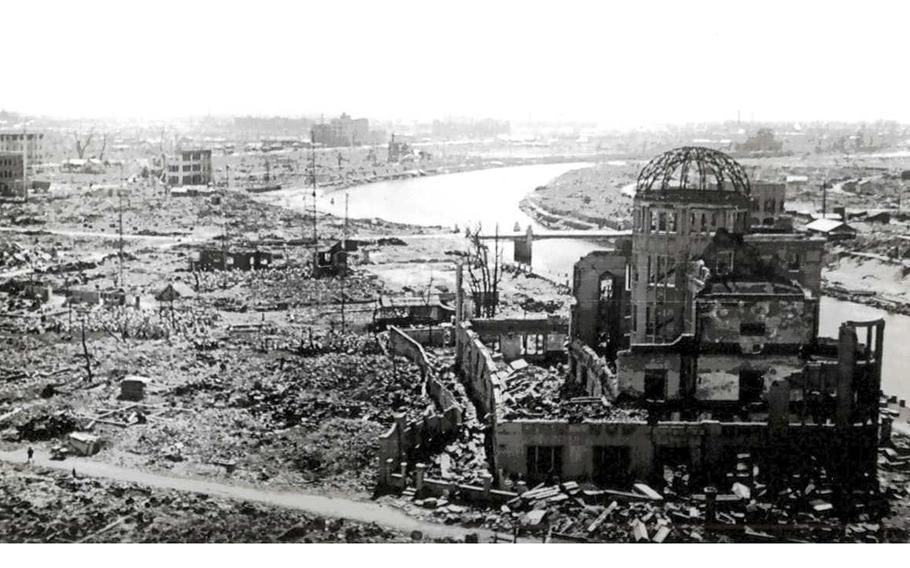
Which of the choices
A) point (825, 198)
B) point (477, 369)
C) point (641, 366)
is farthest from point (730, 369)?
point (825, 198)

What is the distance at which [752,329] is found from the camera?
69.2 ft

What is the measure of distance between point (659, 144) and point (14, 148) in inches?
1052

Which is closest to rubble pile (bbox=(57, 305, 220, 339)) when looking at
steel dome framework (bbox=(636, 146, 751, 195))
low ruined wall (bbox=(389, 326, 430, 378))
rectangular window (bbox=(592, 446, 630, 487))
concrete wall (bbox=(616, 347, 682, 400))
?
low ruined wall (bbox=(389, 326, 430, 378))

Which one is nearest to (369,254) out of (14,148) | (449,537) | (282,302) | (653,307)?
(282,302)

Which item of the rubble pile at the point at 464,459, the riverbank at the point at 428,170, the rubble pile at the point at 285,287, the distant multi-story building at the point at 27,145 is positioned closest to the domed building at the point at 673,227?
the rubble pile at the point at 464,459

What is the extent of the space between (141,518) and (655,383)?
35.8ft

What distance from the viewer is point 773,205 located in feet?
112

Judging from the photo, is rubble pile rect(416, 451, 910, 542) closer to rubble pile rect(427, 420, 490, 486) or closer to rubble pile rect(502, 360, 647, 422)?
rubble pile rect(427, 420, 490, 486)

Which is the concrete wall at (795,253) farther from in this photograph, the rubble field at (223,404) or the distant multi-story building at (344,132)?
the distant multi-story building at (344,132)

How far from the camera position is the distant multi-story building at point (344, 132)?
9175 centimetres

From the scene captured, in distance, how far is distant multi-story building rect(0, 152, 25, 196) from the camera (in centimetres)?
4166

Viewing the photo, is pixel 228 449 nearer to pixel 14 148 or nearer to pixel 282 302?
pixel 282 302

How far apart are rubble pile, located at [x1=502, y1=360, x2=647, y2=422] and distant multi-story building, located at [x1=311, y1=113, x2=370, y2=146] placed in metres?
65.1

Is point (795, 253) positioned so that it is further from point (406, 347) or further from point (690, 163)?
point (406, 347)
